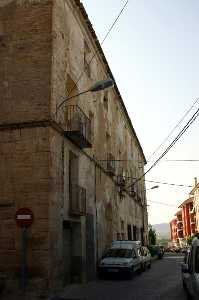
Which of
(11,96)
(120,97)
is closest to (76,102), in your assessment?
(11,96)

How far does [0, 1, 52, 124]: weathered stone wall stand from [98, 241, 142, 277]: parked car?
8094mm

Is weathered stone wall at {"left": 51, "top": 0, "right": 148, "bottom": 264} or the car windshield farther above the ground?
weathered stone wall at {"left": 51, "top": 0, "right": 148, "bottom": 264}

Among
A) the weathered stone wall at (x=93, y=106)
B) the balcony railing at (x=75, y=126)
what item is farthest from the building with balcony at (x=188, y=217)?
the balcony railing at (x=75, y=126)

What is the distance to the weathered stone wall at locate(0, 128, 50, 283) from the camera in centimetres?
1245

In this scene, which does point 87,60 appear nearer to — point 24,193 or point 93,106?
point 93,106

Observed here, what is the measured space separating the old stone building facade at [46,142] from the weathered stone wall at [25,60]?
4 centimetres

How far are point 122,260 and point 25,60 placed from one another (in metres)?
9.89

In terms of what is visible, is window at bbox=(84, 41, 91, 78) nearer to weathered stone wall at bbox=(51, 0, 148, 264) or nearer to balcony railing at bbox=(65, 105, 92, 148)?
weathered stone wall at bbox=(51, 0, 148, 264)

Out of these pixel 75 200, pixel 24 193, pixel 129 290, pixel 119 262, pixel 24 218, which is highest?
pixel 24 193

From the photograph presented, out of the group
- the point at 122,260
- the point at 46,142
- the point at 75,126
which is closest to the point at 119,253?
the point at 122,260

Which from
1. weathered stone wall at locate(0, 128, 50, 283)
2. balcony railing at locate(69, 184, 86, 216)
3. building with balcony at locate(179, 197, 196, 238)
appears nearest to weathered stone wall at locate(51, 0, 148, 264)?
balcony railing at locate(69, 184, 86, 216)

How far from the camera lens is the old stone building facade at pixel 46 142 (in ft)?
41.8

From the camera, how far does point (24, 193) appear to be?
13.0 meters

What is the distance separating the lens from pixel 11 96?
1398cm
